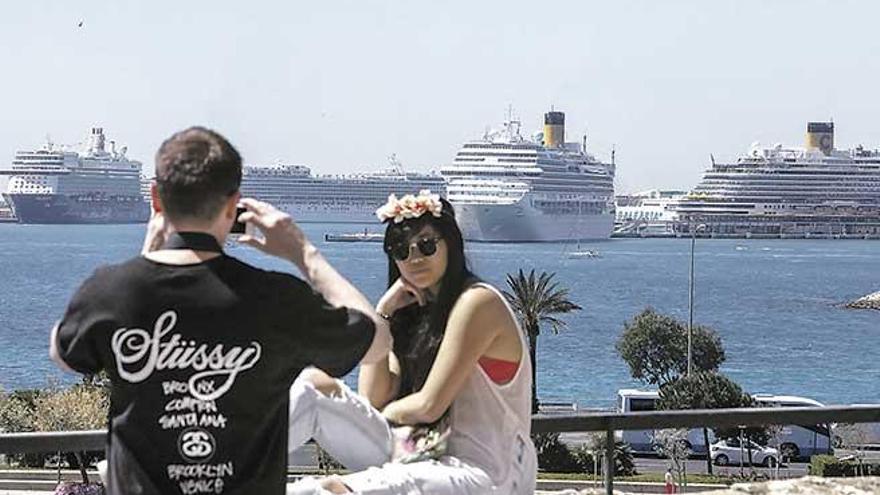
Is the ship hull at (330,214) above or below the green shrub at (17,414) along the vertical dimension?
above

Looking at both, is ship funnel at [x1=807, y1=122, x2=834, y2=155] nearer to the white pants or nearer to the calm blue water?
the calm blue water

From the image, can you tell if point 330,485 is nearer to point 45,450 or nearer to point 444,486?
point 444,486

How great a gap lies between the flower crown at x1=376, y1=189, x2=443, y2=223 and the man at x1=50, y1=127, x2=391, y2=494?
2.91 ft

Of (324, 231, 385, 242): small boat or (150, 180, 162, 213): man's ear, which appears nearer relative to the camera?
(150, 180, 162, 213): man's ear

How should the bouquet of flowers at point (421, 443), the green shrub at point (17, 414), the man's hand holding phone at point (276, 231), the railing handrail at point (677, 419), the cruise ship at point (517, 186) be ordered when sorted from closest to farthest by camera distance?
the man's hand holding phone at point (276, 231), the bouquet of flowers at point (421, 443), the railing handrail at point (677, 419), the green shrub at point (17, 414), the cruise ship at point (517, 186)

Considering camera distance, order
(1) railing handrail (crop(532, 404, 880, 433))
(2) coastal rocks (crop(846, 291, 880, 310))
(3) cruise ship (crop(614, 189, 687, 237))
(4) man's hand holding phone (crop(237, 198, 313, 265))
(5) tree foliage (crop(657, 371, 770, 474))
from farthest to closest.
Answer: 1. (3) cruise ship (crop(614, 189, 687, 237))
2. (2) coastal rocks (crop(846, 291, 880, 310))
3. (5) tree foliage (crop(657, 371, 770, 474))
4. (1) railing handrail (crop(532, 404, 880, 433))
5. (4) man's hand holding phone (crop(237, 198, 313, 265))

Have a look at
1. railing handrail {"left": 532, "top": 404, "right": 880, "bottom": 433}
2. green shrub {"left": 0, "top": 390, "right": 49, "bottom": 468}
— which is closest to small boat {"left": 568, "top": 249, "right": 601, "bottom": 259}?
green shrub {"left": 0, "top": 390, "right": 49, "bottom": 468}

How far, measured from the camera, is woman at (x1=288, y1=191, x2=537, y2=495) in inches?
115

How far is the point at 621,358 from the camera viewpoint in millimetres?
56125

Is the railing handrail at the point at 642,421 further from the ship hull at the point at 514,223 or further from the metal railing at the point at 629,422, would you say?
the ship hull at the point at 514,223

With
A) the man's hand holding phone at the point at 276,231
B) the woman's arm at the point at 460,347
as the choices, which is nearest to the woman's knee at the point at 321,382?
the woman's arm at the point at 460,347

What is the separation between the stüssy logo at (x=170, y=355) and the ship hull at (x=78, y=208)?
120319 millimetres

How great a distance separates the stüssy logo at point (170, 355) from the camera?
2.08m

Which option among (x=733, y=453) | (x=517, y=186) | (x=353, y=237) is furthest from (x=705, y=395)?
(x=353, y=237)
